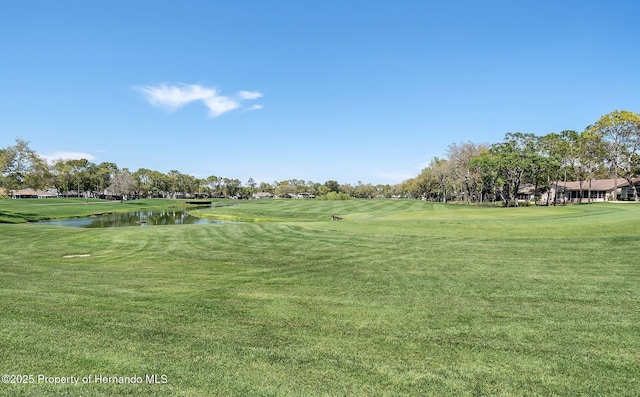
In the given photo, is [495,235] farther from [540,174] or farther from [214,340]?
[540,174]

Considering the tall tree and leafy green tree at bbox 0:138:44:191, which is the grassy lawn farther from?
the tall tree

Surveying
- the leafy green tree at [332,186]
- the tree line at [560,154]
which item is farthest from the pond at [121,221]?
the leafy green tree at [332,186]

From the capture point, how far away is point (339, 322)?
626 centimetres

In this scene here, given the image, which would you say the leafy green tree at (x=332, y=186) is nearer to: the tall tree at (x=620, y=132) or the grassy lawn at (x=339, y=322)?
the tall tree at (x=620, y=132)

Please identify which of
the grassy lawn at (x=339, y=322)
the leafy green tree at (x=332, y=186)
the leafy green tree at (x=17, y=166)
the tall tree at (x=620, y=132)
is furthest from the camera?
the leafy green tree at (x=332, y=186)

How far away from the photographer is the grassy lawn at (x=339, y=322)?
13.8 feet

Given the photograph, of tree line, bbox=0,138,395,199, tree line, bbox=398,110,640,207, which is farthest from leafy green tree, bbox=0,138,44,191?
tree line, bbox=398,110,640,207

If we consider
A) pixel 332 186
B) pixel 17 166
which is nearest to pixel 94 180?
pixel 17 166

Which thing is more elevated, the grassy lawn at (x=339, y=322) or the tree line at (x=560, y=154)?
the tree line at (x=560, y=154)

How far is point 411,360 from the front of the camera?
186 inches

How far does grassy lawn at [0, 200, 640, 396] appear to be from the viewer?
4219mm

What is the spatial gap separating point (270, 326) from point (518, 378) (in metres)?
3.84

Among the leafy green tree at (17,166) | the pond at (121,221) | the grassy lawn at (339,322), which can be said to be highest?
the leafy green tree at (17,166)

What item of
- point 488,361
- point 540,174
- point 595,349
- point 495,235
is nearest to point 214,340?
point 488,361
